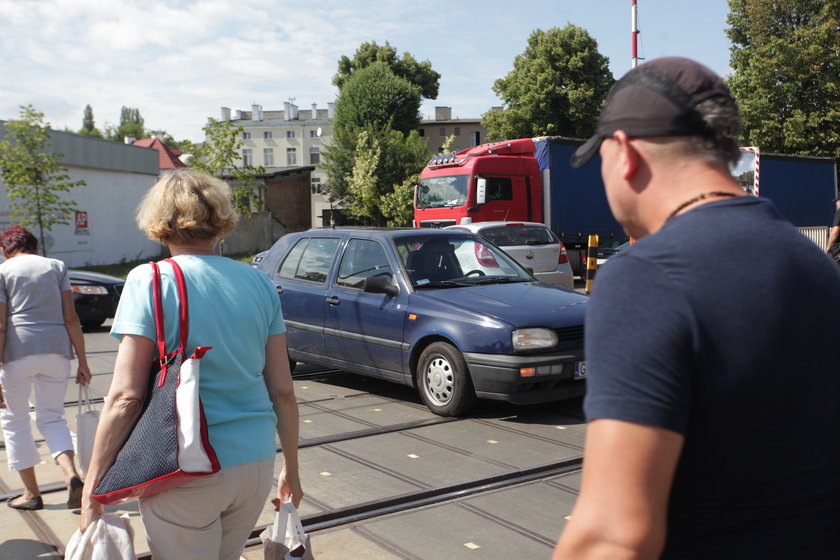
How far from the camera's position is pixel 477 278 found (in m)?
7.67

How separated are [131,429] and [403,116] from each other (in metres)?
55.8

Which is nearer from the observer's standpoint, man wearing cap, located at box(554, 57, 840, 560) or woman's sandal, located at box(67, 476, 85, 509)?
man wearing cap, located at box(554, 57, 840, 560)

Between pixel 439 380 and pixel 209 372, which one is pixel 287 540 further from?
pixel 439 380

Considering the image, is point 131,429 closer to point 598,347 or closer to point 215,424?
point 215,424

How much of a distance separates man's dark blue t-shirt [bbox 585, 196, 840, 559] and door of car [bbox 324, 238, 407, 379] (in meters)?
5.97

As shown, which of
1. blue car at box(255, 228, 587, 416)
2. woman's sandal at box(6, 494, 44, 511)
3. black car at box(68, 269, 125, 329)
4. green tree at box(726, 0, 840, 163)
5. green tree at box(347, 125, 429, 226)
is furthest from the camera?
green tree at box(347, 125, 429, 226)

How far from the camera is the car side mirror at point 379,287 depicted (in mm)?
7355

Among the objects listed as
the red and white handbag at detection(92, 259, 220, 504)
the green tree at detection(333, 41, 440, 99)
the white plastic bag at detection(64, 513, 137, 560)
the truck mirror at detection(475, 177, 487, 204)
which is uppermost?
the green tree at detection(333, 41, 440, 99)

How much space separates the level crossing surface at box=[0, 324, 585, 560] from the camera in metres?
4.24

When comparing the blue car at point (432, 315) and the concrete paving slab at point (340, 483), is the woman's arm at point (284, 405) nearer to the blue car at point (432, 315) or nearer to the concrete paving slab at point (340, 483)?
the concrete paving slab at point (340, 483)

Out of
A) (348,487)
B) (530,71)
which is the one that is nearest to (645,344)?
(348,487)

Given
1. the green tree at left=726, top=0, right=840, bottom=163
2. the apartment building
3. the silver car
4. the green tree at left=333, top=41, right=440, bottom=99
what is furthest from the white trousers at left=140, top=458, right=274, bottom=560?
the apartment building

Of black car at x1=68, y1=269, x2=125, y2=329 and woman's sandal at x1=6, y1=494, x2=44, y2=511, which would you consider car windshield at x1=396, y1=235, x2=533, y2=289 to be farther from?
black car at x1=68, y1=269, x2=125, y2=329

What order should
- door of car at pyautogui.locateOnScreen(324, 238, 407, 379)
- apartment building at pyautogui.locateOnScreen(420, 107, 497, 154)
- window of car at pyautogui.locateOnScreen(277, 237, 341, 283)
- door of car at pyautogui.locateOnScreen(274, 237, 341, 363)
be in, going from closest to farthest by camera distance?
door of car at pyautogui.locateOnScreen(324, 238, 407, 379), door of car at pyautogui.locateOnScreen(274, 237, 341, 363), window of car at pyautogui.locateOnScreen(277, 237, 341, 283), apartment building at pyautogui.locateOnScreen(420, 107, 497, 154)
